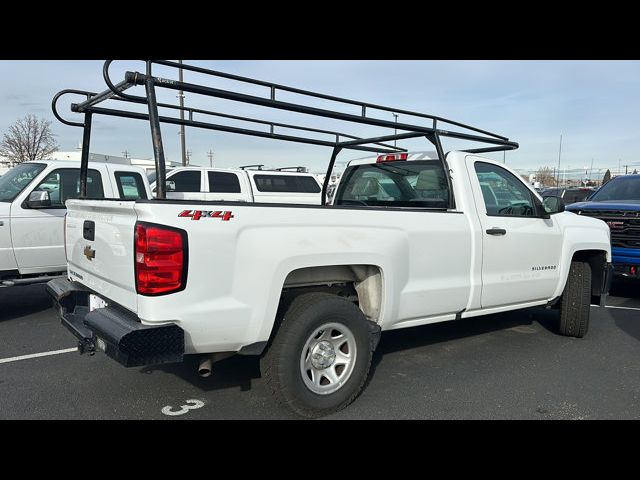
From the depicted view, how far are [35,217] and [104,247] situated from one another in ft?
11.7

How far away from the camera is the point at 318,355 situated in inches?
138

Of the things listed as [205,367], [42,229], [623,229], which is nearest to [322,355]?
[205,367]

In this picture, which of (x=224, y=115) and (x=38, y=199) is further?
(x=38, y=199)

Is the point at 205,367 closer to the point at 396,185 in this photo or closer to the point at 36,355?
the point at 36,355

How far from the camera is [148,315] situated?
9.38ft

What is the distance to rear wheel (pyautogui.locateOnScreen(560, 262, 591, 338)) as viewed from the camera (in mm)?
5410

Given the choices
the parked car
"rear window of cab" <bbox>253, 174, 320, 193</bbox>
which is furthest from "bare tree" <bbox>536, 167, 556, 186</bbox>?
"rear window of cab" <bbox>253, 174, 320, 193</bbox>

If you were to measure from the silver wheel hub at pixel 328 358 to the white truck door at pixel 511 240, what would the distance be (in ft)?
5.12

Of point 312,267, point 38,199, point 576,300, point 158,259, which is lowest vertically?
point 576,300

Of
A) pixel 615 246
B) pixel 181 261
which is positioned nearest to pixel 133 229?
pixel 181 261

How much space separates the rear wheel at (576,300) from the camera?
5.41 meters

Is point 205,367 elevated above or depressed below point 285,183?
below

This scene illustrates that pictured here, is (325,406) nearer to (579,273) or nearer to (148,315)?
(148,315)

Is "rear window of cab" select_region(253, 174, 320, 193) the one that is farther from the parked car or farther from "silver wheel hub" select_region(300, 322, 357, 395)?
"silver wheel hub" select_region(300, 322, 357, 395)
